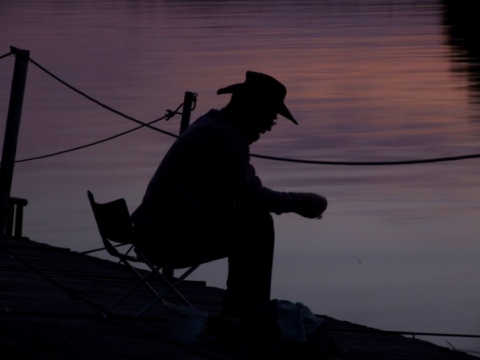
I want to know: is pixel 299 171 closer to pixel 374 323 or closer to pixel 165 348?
pixel 374 323

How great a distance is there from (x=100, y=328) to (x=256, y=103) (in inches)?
47.3

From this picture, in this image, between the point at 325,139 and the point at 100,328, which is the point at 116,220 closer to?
the point at 100,328

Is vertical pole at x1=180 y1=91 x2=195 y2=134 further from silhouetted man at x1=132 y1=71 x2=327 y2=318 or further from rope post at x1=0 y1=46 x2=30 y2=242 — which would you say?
silhouetted man at x1=132 y1=71 x2=327 y2=318

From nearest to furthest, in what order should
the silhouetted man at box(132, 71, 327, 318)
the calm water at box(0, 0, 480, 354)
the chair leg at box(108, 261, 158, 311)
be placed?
the silhouetted man at box(132, 71, 327, 318), the chair leg at box(108, 261, 158, 311), the calm water at box(0, 0, 480, 354)

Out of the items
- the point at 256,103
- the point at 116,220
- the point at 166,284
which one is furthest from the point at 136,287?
the point at 256,103

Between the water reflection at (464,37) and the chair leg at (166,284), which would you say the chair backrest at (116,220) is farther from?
the water reflection at (464,37)

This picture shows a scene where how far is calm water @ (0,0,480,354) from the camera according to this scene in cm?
1152

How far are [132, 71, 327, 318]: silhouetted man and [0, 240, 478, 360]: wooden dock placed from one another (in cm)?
33

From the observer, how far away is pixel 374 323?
10516 millimetres

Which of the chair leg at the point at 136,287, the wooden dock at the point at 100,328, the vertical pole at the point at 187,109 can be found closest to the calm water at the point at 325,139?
the vertical pole at the point at 187,109

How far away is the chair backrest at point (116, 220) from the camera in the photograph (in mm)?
6926

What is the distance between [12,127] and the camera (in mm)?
9430

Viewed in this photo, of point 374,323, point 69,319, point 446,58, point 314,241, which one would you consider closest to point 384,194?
point 314,241

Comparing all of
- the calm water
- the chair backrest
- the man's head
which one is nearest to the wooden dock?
the chair backrest
